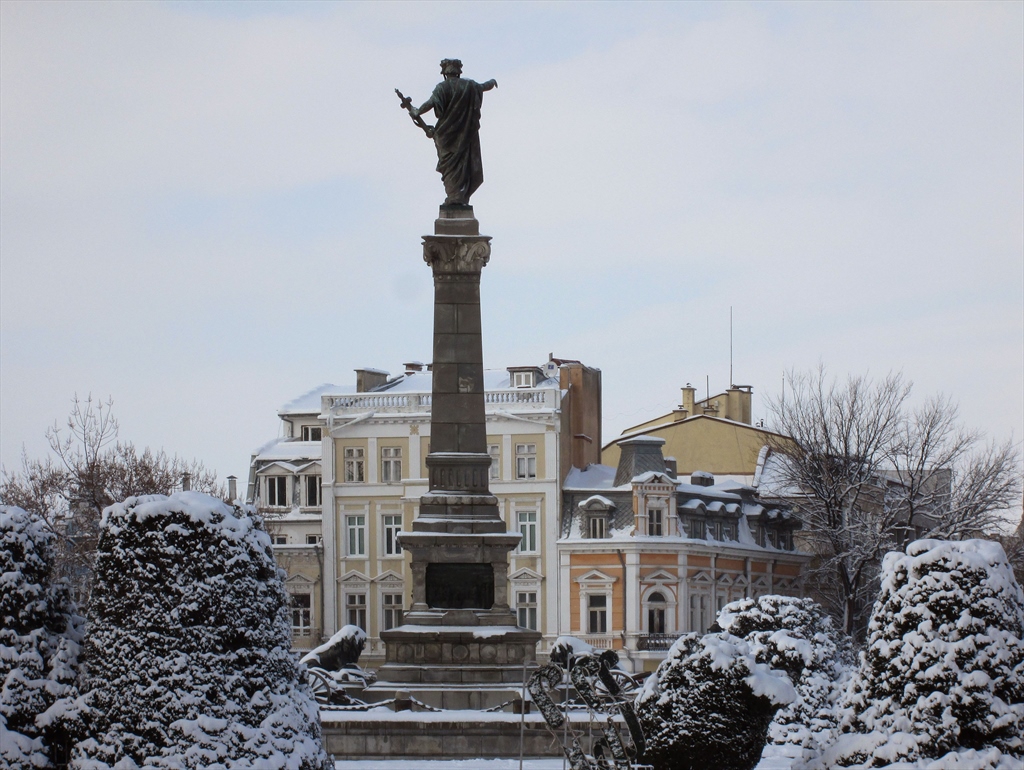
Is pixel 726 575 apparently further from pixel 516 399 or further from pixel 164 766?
pixel 164 766

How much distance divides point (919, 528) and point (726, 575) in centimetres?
752

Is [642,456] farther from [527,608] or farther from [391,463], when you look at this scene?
[391,463]

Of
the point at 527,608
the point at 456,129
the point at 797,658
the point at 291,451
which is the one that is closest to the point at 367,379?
the point at 291,451

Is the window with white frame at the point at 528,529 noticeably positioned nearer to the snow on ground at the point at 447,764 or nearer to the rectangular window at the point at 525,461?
the rectangular window at the point at 525,461

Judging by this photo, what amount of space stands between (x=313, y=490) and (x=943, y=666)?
202ft

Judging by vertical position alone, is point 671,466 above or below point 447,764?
above

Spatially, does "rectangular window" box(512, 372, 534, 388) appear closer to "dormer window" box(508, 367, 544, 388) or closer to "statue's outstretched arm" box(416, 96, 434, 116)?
"dormer window" box(508, 367, 544, 388)

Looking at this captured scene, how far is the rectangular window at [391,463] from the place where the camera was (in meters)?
71.4

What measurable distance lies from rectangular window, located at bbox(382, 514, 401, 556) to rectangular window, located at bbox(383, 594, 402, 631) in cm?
168

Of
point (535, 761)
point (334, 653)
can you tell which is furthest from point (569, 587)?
point (535, 761)

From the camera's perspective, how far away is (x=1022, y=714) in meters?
13.1

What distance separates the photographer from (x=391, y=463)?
71.6 metres

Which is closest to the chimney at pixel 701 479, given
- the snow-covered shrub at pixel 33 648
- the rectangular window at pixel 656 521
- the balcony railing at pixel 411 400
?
the rectangular window at pixel 656 521

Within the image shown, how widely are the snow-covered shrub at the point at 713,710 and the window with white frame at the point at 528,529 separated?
172 ft
